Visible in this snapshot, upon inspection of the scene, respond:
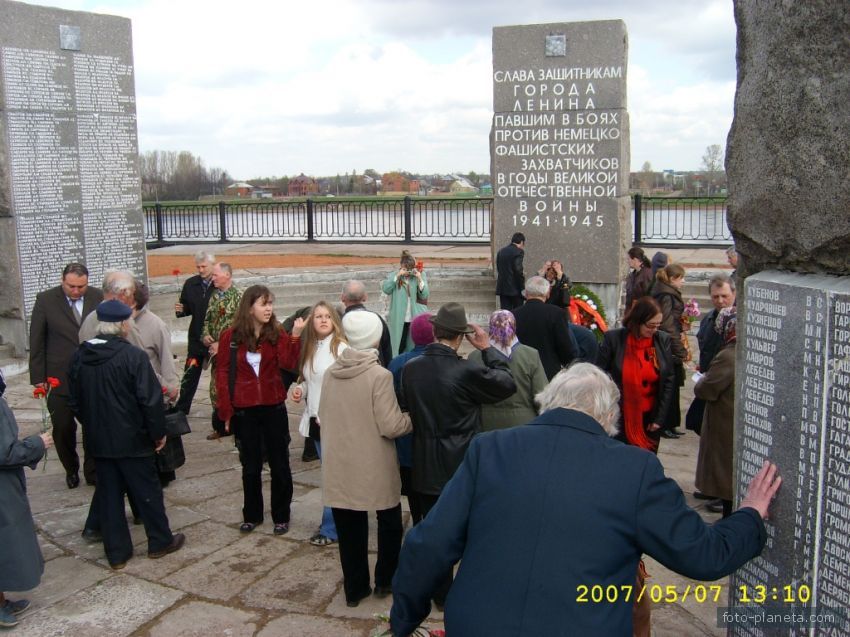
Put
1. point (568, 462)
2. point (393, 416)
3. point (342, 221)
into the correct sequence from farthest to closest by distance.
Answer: point (342, 221)
point (393, 416)
point (568, 462)

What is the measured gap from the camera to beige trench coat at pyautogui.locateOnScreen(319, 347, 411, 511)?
4.96 m

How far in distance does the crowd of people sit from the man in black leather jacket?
1 cm

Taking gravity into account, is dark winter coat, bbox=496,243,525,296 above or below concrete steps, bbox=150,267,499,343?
above

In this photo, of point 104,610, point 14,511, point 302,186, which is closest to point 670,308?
point 104,610

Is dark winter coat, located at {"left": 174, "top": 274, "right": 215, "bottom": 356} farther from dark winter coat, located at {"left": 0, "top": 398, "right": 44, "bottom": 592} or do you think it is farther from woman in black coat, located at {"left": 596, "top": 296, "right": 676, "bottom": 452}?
woman in black coat, located at {"left": 596, "top": 296, "right": 676, "bottom": 452}

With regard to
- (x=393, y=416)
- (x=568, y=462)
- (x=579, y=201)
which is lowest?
(x=393, y=416)

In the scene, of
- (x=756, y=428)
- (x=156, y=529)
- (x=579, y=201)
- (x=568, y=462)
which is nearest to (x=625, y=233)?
(x=579, y=201)

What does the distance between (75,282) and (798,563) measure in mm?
5888

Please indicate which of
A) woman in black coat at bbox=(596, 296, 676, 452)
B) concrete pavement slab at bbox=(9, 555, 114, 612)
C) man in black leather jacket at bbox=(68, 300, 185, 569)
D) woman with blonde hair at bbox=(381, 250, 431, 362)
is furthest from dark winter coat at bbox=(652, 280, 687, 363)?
concrete pavement slab at bbox=(9, 555, 114, 612)

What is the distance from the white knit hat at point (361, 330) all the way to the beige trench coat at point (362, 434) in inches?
17.9

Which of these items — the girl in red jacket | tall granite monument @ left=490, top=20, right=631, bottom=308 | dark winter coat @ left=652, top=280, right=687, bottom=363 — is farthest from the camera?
tall granite monument @ left=490, top=20, right=631, bottom=308

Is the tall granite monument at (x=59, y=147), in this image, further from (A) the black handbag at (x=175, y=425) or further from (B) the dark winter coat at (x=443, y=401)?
(B) the dark winter coat at (x=443, y=401)

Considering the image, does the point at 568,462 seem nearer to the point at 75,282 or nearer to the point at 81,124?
the point at 75,282

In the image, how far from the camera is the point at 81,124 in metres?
11.1
